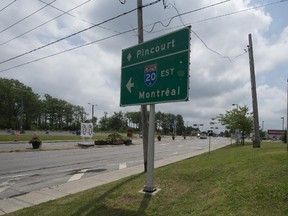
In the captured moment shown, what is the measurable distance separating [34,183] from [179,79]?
23.7ft

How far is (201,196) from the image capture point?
686cm

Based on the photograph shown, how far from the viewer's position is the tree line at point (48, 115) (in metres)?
116

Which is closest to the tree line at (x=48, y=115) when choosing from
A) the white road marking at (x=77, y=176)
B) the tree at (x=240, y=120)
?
the tree at (x=240, y=120)

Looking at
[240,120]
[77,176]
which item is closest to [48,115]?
[240,120]

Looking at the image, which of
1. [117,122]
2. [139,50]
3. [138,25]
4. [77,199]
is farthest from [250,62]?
[117,122]

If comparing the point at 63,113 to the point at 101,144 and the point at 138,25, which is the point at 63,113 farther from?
the point at 138,25

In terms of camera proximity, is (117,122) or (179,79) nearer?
(179,79)

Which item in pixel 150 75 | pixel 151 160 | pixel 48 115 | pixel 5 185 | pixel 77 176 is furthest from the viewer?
pixel 48 115

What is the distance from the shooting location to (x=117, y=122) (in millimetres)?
154375

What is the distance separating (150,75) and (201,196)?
3.27m

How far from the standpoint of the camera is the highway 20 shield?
8.44 meters

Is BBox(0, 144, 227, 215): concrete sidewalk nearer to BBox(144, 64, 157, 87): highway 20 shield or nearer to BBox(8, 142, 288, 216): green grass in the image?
BBox(8, 142, 288, 216): green grass

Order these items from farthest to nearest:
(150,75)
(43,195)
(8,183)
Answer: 1. (8,183)
2. (43,195)
3. (150,75)

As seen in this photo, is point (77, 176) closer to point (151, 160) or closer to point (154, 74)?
point (151, 160)
